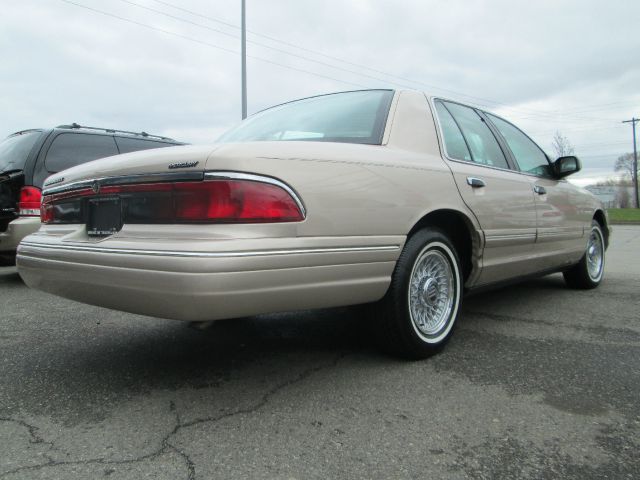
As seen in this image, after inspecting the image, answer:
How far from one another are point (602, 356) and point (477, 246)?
35.4 inches

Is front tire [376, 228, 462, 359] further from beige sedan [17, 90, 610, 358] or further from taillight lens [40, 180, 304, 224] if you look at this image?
taillight lens [40, 180, 304, 224]

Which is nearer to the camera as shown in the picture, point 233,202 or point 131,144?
point 233,202

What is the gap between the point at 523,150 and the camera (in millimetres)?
4020

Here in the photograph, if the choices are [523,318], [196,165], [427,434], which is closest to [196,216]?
[196,165]

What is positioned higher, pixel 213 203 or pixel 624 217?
pixel 213 203

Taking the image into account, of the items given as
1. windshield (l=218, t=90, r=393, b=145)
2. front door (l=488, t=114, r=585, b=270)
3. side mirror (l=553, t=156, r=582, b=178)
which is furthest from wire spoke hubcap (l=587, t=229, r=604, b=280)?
windshield (l=218, t=90, r=393, b=145)

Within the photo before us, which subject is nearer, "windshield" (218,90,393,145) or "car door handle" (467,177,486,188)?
"windshield" (218,90,393,145)

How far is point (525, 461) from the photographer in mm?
1692

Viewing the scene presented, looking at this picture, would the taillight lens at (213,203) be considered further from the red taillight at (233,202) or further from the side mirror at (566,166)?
the side mirror at (566,166)

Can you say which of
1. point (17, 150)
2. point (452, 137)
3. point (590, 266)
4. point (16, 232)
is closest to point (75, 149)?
point (17, 150)

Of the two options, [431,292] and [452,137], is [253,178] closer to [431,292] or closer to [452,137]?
[431,292]

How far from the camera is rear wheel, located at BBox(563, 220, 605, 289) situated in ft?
15.5

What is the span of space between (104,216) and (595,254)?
15.2ft

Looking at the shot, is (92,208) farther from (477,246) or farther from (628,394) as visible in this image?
(628,394)
